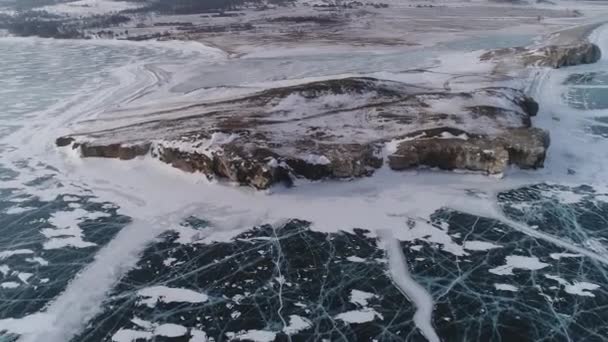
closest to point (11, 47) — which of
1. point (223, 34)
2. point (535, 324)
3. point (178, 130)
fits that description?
point (223, 34)

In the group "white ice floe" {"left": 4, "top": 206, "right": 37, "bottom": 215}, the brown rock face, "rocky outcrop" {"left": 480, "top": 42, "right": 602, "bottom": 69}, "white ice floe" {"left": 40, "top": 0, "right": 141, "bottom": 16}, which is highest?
"white ice floe" {"left": 40, "top": 0, "right": 141, "bottom": 16}

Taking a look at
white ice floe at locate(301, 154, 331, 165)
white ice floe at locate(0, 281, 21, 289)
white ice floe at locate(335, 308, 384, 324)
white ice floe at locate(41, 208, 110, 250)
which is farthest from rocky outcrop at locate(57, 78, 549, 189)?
white ice floe at locate(0, 281, 21, 289)

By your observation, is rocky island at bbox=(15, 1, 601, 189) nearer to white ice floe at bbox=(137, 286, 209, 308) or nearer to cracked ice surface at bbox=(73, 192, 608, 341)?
cracked ice surface at bbox=(73, 192, 608, 341)

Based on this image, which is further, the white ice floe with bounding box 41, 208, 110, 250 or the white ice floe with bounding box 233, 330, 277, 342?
the white ice floe with bounding box 41, 208, 110, 250

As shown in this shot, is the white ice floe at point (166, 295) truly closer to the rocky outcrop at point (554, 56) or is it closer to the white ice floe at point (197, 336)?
the white ice floe at point (197, 336)

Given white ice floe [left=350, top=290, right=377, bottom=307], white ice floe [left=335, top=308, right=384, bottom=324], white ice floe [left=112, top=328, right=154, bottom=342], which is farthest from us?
white ice floe [left=350, top=290, right=377, bottom=307]

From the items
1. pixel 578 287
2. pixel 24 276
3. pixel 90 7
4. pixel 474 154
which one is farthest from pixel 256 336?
pixel 90 7
